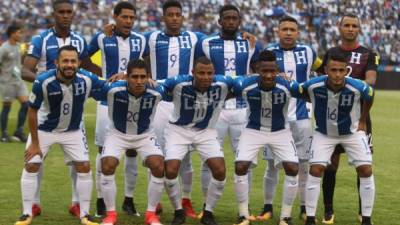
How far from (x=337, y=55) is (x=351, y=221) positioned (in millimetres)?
1938

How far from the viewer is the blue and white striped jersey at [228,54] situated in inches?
353

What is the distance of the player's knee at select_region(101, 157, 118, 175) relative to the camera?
318 inches

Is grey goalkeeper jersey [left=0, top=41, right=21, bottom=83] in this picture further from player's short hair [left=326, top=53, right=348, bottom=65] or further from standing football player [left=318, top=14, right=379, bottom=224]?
player's short hair [left=326, top=53, right=348, bottom=65]

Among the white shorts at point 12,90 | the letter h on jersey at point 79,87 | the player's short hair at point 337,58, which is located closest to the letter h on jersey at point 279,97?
the player's short hair at point 337,58

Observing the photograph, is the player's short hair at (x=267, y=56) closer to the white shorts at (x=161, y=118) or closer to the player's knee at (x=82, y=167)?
the white shorts at (x=161, y=118)

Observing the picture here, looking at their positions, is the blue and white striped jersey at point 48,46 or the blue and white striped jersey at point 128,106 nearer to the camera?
the blue and white striped jersey at point 128,106

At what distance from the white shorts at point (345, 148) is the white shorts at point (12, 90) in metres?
8.03

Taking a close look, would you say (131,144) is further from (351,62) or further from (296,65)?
(351,62)

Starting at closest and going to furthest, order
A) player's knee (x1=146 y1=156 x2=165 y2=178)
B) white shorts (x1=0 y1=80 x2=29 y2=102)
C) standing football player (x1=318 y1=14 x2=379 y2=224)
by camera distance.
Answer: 1. player's knee (x1=146 y1=156 x2=165 y2=178)
2. standing football player (x1=318 y1=14 x2=379 y2=224)
3. white shorts (x1=0 y1=80 x2=29 y2=102)

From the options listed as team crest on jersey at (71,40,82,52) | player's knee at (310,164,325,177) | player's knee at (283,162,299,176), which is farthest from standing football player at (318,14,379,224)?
team crest on jersey at (71,40,82,52)

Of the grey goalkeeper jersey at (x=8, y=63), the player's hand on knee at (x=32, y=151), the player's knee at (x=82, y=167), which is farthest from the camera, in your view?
the grey goalkeeper jersey at (x=8, y=63)

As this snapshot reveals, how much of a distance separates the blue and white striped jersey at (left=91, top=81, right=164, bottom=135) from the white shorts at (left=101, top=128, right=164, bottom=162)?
0.19 feet

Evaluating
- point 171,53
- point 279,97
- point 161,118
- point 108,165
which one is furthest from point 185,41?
point 108,165

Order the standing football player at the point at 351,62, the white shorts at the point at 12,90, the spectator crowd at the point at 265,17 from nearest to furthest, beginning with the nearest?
the standing football player at the point at 351,62 < the white shorts at the point at 12,90 < the spectator crowd at the point at 265,17
